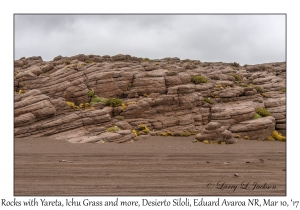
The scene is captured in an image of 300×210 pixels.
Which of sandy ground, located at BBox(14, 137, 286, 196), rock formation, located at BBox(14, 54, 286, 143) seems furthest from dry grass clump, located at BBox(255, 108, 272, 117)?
sandy ground, located at BBox(14, 137, 286, 196)

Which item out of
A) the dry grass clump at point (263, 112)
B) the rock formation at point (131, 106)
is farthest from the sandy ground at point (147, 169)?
the dry grass clump at point (263, 112)

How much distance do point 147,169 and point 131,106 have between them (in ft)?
48.2

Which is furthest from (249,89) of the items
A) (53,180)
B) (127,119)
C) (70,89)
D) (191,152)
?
(53,180)

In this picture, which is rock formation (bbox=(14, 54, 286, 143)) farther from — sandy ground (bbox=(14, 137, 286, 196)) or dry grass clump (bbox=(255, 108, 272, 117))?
sandy ground (bbox=(14, 137, 286, 196))

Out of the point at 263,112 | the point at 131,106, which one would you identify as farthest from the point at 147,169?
the point at 263,112

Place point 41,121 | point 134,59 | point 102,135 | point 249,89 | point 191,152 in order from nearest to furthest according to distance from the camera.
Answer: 1. point 191,152
2. point 102,135
3. point 41,121
4. point 249,89
5. point 134,59

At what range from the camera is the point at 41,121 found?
23.5 meters

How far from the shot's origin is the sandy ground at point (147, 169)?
31.7 ft

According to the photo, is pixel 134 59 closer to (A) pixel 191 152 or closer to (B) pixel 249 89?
(B) pixel 249 89

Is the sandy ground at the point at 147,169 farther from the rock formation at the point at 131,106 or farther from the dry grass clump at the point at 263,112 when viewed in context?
the dry grass clump at the point at 263,112

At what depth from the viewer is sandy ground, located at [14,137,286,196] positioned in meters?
9.67

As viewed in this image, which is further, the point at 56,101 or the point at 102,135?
the point at 56,101

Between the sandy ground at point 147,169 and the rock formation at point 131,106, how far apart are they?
10.4ft
